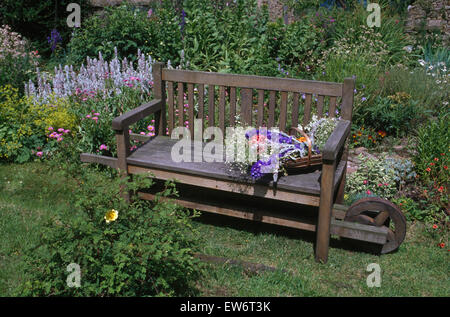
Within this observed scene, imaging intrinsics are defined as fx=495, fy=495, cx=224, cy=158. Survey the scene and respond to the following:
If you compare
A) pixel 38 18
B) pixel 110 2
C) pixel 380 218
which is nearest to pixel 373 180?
pixel 380 218

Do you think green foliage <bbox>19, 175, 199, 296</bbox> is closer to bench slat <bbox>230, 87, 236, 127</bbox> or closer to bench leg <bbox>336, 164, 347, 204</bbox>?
bench slat <bbox>230, 87, 236, 127</bbox>

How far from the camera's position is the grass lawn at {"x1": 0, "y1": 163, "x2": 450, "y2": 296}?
3.41m

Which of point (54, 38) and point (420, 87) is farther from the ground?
point (54, 38)

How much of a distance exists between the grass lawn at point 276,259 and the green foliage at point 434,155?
21.9 inches

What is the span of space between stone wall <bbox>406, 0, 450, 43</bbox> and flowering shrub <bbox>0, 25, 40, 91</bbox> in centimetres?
603

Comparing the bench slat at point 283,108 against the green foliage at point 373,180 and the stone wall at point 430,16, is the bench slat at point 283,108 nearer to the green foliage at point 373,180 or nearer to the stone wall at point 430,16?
the green foliage at point 373,180

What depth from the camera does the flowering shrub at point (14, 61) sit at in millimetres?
6539

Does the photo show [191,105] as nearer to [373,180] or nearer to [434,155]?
[373,180]

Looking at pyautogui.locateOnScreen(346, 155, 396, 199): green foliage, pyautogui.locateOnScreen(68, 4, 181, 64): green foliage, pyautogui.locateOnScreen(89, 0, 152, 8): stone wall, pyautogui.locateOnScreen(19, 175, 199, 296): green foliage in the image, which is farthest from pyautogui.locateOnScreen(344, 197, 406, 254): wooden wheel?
pyautogui.locateOnScreen(89, 0, 152, 8): stone wall

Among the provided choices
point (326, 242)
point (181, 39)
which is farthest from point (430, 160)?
point (181, 39)

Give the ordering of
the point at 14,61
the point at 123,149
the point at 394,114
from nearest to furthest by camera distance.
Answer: the point at 123,149, the point at 394,114, the point at 14,61

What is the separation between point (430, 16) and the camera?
821 cm

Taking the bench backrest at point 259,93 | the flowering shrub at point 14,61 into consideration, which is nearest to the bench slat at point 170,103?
the bench backrest at point 259,93

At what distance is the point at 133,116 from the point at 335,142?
1706 millimetres
